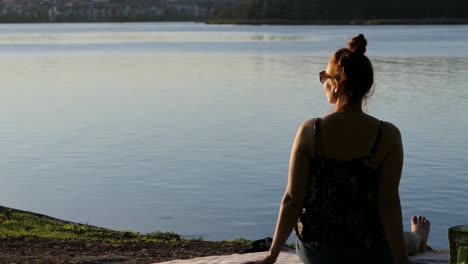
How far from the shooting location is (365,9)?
584 feet

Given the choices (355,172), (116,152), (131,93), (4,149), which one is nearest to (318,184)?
(355,172)

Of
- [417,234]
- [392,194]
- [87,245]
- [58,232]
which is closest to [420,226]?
[417,234]

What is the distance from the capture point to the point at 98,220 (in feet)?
48.9

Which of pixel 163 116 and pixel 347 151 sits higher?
pixel 347 151

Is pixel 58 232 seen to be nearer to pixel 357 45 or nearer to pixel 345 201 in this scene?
pixel 345 201

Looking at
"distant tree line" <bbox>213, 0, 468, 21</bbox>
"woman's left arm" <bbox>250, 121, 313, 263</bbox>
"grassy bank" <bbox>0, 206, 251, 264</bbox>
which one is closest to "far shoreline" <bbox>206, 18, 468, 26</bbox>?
"distant tree line" <bbox>213, 0, 468, 21</bbox>

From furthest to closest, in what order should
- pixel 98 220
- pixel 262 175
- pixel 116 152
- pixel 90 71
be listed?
pixel 90 71 → pixel 116 152 → pixel 262 175 → pixel 98 220

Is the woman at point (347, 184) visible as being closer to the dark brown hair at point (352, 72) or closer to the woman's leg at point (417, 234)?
the dark brown hair at point (352, 72)

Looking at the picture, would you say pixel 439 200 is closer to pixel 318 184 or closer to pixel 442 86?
pixel 318 184

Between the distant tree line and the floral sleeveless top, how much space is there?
173006 millimetres

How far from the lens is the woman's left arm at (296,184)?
4.15 meters

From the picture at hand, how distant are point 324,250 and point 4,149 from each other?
63.6 ft

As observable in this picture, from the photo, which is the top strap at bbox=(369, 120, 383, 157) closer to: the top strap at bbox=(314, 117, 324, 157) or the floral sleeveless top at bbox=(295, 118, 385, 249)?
the floral sleeveless top at bbox=(295, 118, 385, 249)

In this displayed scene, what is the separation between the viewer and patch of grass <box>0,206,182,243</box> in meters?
11.3
